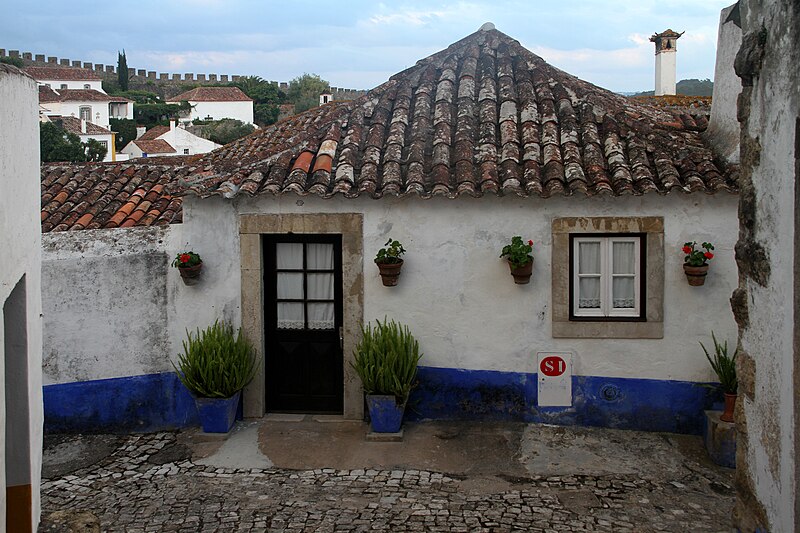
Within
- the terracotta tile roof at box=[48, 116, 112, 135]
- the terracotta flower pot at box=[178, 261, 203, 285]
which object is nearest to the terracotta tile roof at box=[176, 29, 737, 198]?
the terracotta flower pot at box=[178, 261, 203, 285]

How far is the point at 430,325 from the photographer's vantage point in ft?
28.3

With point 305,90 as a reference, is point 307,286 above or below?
below

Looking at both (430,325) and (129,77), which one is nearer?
(430,325)

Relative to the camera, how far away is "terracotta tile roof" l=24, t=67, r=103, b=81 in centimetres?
7838

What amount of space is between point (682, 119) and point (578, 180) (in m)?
2.92

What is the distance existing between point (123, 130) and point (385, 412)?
57.2m

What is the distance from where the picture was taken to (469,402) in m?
8.66

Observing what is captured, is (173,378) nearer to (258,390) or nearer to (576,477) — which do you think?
(258,390)

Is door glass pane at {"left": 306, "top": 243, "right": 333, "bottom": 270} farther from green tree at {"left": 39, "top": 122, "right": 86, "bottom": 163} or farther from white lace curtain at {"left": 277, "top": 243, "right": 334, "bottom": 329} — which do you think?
green tree at {"left": 39, "top": 122, "right": 86, "bottom": 163}

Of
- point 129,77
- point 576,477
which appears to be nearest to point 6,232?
point 576,477

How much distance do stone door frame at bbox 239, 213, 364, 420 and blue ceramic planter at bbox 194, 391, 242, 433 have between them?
484 millimetres

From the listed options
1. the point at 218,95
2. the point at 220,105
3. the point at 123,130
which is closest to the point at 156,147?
the point at 123,130

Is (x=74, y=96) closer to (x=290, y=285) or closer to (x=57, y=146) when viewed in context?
(x=57, y=146)

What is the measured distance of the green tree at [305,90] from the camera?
229ft
